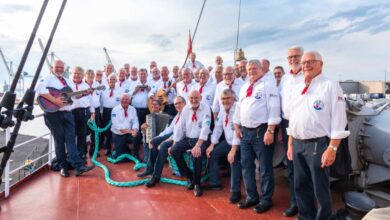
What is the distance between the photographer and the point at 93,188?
4.68m

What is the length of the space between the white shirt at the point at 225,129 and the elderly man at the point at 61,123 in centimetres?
231

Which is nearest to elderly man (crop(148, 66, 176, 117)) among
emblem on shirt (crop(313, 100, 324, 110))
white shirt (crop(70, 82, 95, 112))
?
white shirt (crop(70, 82, 95, 112))

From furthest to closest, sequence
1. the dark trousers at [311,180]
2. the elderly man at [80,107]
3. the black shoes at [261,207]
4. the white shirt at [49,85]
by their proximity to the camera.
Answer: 1. the elderly man at [80,107]
2. the white shirt at [49,85]
3. the black shoes at [261,207]
4. the dark trousers at [311,180]

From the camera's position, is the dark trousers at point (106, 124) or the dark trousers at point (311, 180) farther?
the dark trousers at point (106, 124)

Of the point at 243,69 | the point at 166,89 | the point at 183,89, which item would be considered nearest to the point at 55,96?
the point at 183,89

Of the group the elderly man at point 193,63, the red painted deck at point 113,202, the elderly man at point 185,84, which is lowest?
the red painted deck at point 113,202

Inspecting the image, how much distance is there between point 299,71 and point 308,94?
56 cm

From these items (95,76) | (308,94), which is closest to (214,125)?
(308,94)

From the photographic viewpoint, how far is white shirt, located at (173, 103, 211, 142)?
4668mm

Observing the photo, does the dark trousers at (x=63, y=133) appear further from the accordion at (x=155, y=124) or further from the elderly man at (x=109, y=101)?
the elderly man at (x=109, y=101)

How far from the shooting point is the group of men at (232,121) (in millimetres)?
2965

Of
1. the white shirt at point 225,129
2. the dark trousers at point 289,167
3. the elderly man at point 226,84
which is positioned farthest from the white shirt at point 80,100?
the dark trousers at point 289,167

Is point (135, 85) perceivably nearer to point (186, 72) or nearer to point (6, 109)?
point (186, 72)

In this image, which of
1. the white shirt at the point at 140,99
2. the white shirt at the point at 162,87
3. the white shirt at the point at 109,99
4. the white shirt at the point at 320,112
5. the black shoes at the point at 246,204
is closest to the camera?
the white shirt at the point at 320,112
